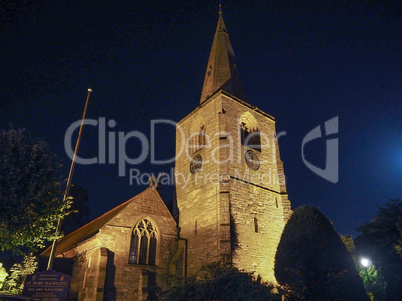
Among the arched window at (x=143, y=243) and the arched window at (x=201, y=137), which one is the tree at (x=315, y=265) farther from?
the arched window at (x=201, y=137)

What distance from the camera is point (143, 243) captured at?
1777 centimetres

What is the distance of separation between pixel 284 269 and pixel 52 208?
1073 centimetres

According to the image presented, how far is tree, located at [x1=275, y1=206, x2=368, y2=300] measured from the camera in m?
9.32

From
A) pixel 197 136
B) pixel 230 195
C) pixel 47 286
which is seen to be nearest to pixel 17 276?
pixel 47 286

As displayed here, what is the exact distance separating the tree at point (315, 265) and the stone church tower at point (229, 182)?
222 inches

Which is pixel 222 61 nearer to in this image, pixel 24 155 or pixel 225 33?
pixel 225 33

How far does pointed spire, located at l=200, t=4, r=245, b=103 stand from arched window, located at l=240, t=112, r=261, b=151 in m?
2.79

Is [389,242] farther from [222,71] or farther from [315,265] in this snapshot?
[222,71]

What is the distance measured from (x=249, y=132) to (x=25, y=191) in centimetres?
1628

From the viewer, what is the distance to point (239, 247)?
55.8 ft

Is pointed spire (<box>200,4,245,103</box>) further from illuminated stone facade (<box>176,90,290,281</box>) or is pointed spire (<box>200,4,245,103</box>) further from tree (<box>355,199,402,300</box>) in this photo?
tree (<box>355,199,402,300</box>)

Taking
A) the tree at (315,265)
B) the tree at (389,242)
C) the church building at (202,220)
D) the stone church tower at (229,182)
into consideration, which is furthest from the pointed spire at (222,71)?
the tree at (315,265)

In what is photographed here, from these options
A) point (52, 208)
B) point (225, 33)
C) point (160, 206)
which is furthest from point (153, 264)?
point (225, 33)

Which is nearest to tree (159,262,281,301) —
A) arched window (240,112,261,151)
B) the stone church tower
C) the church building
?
the church building
